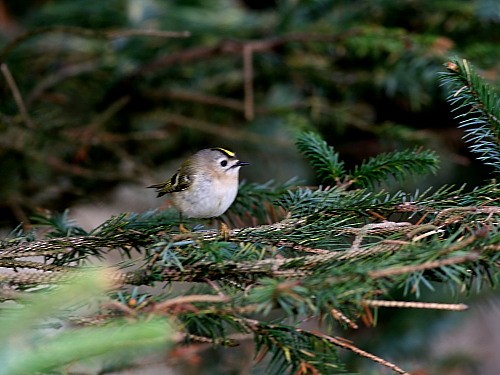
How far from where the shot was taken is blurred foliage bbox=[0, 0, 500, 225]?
3.31 meters

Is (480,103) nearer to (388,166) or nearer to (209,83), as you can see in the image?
(388,166)

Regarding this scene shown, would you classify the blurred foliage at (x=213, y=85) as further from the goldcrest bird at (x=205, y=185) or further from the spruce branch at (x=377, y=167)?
the spruce branch at (x=377, y=167)

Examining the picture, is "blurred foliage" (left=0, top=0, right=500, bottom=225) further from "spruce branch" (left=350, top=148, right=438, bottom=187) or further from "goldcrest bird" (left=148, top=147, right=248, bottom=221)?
"spruce branch" (left=350, top=148, right=438, bottom=187)

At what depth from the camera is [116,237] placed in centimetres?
179

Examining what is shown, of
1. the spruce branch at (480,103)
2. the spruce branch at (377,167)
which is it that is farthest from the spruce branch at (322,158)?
the spruce branch at (480,103)

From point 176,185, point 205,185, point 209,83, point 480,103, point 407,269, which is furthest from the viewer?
point 209,83

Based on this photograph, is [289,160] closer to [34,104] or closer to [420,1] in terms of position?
[420,1]

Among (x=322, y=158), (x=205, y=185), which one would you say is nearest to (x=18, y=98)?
(x=205, y=185)

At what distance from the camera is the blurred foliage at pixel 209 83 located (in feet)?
10.9

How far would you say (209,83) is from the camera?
4176 mm

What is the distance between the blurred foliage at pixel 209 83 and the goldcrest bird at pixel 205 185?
412 millimetres

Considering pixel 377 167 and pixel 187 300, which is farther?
pixel 377 167

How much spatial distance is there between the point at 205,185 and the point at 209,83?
1.48 metres

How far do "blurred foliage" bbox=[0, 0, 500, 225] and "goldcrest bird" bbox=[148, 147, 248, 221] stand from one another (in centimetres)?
41
